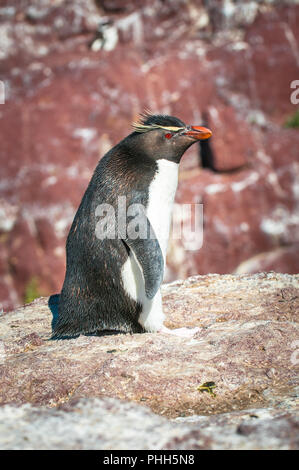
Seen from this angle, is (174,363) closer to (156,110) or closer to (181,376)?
(181,376)

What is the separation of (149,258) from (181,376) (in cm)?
74

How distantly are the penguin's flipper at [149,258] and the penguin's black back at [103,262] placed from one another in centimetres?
9

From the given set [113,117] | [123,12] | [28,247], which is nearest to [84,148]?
[113,117]

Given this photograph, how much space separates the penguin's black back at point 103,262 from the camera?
8.89 ft

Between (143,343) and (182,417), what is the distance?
0.71 m

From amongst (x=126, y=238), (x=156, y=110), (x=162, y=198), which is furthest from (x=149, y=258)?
(x=156, y=110)

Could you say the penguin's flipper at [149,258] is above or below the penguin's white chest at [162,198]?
below

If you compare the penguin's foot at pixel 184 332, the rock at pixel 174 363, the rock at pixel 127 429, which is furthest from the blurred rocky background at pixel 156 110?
the rock at pixel 127 429

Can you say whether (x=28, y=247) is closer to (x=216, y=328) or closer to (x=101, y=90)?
(x=101, y=90)

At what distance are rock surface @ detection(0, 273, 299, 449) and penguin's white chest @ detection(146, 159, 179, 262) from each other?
1.97 ft

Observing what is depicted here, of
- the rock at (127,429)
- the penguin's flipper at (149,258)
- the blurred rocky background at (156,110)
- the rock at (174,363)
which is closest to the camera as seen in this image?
the rock at (127,429)

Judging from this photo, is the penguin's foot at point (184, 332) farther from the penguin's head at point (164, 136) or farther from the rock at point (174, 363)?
the penguin's head at point (164, 136)

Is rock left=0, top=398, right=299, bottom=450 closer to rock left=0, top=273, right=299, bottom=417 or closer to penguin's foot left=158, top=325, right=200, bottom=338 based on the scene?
rock left=0, top=273, right=299, bottom=417

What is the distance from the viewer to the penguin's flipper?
2.58 metres
